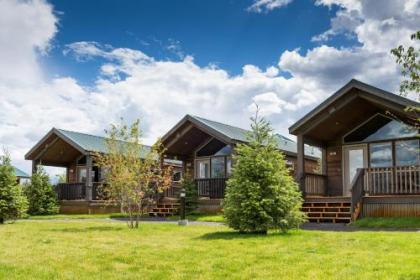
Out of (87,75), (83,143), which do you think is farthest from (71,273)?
(83,143)

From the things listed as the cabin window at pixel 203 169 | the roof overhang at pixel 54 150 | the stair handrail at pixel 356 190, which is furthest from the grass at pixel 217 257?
the roof overhang at pixel 54 150

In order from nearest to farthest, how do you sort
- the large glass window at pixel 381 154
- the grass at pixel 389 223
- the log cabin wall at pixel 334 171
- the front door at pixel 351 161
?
the grass at pixel 389 223 < the large glass window at pixel 381 154 < the front door at pixel 351 161 < the log cabin wall at pixel 334 171

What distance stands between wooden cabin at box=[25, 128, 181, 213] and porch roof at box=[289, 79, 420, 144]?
27.2 ft

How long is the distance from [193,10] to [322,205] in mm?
8137

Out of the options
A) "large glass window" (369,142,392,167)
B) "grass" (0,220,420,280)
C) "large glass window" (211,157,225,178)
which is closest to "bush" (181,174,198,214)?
"large glass window" (211,157,225,178)

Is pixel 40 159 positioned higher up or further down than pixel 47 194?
higher up

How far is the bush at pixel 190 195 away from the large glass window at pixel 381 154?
7.50m

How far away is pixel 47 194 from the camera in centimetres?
2650

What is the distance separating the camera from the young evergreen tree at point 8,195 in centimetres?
1783

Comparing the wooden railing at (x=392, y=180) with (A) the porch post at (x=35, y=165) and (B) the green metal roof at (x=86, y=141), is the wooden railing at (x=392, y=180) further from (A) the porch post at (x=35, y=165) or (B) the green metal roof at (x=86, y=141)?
(A) the porch post at (x=35, y=165)

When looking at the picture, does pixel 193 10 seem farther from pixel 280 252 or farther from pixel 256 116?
pixel 280 252

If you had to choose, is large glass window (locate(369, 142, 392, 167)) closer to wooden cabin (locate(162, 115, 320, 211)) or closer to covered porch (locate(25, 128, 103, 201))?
wooden cabin (locate(162, 115, 320, 211))

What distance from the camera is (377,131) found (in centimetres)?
1933

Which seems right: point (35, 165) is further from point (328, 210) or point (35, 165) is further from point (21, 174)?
point (328, 210)
